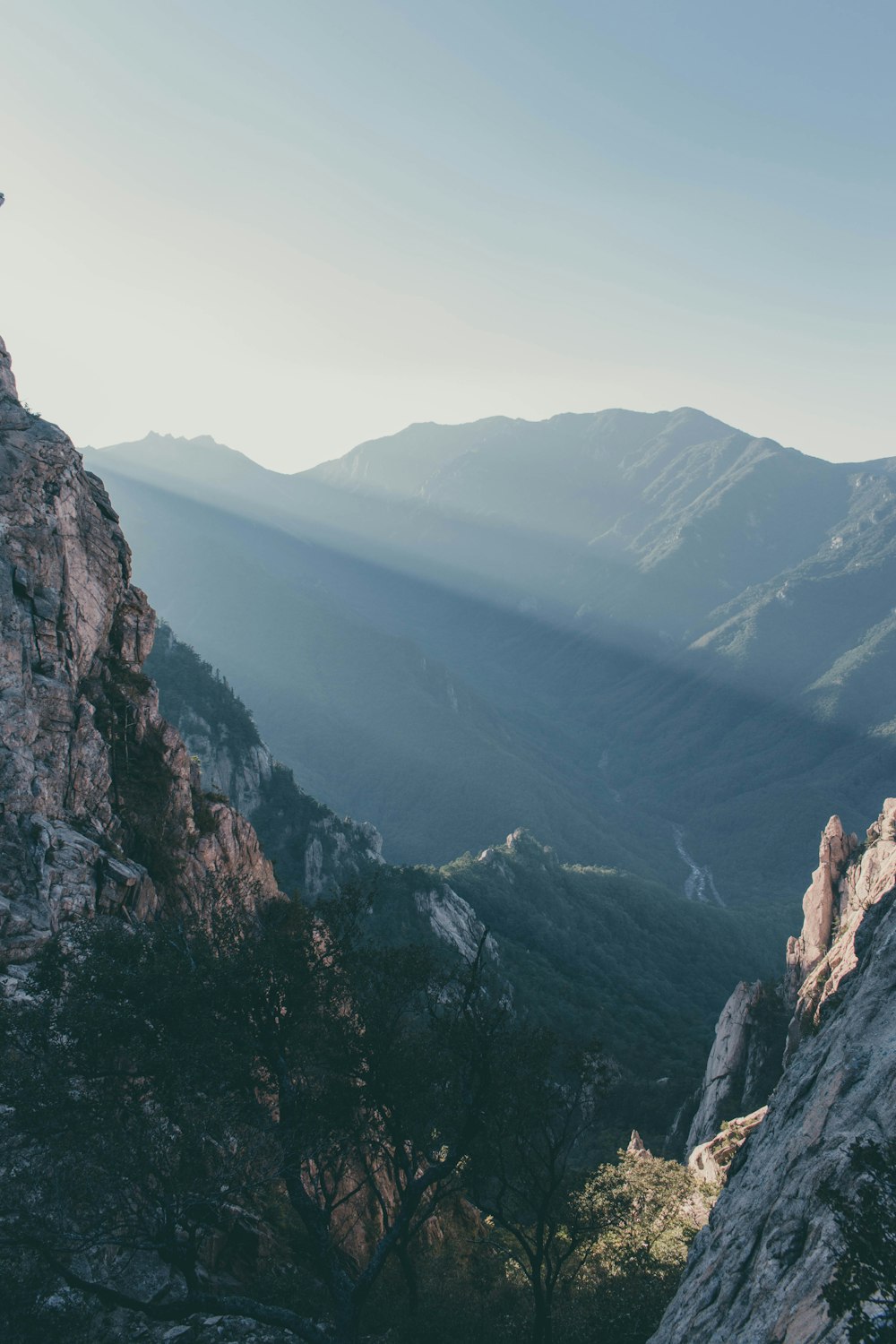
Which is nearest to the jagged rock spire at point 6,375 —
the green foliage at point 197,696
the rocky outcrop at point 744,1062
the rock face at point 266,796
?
the rock face at point 266,796

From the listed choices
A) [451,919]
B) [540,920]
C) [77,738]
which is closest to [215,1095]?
[77,738]

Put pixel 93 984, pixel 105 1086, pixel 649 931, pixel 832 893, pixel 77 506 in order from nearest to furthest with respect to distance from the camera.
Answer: pixel 105 1086 < pixel 93 984 < pixel 77 506 < pixel 832 893 < pixel 649 931

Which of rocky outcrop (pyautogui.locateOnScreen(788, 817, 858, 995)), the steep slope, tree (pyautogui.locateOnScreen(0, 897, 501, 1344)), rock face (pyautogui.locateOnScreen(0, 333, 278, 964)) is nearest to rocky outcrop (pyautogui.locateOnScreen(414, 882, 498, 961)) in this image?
the steep slope

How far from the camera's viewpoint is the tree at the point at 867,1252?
11.2m

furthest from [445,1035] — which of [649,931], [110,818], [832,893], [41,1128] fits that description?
[649,931]

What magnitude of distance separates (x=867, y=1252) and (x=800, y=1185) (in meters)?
5.79

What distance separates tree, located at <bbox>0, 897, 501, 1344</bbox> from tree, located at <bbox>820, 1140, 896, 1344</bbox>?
12110 mm

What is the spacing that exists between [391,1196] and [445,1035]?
12.7m

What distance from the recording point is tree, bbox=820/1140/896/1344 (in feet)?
36.7

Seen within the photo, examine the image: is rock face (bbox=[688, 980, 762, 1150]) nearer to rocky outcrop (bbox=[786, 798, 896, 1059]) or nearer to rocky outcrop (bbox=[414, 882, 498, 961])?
rocky outcrop (bbox=[786, 798, 896, 1059])

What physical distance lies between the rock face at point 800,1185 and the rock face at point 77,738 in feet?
60.8

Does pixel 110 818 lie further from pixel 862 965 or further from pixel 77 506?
pixel 862 965

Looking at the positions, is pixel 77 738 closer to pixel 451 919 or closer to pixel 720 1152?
pixel 720 1152

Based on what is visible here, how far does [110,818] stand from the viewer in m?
32.8
